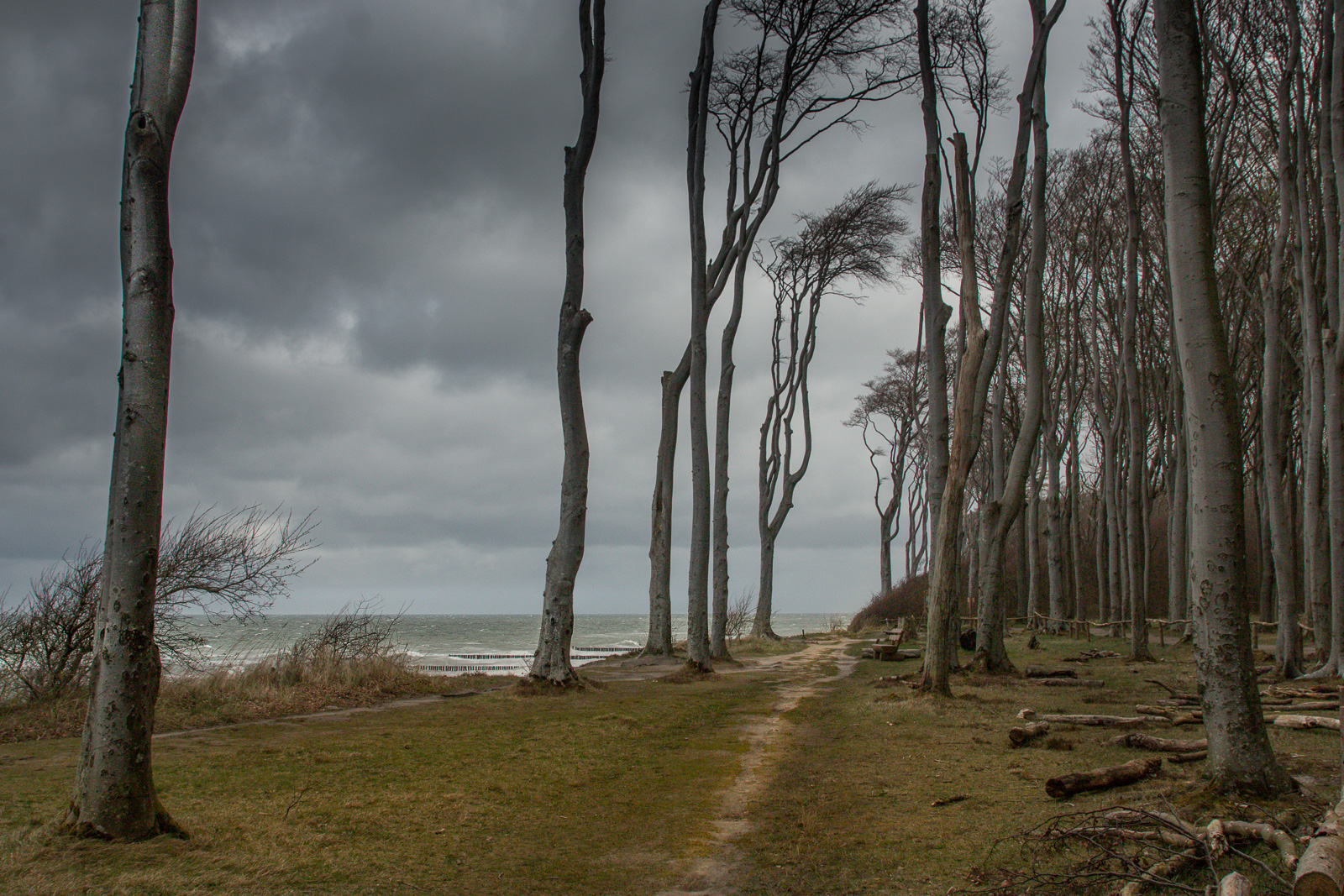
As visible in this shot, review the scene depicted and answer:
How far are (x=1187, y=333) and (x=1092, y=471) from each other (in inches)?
1435

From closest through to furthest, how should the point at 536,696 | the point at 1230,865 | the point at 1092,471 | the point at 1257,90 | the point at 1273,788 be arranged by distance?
the point at 1230,865, the point at 1273,788, the point at 536,696, the point at 1257,90, the point at 1092,471

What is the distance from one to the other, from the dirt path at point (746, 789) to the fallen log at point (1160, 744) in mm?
2487

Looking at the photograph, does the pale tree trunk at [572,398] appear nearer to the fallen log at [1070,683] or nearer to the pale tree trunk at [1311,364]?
the fallen log at [1070,683]

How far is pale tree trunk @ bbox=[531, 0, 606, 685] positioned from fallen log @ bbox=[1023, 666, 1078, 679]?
6.22m

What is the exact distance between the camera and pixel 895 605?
32.8m

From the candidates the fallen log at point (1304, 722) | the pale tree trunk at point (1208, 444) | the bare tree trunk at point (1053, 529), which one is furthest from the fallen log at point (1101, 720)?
the bare tree trunk at point (1053, 529)

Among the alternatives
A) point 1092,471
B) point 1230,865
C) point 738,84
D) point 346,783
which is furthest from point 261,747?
point 1092,471

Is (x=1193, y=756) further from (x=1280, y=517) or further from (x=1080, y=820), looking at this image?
(x=1280, y=517)

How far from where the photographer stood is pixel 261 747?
6250 mm

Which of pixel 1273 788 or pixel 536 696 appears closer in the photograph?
pixel 1273 788

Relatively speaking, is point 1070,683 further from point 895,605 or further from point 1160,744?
point 895,605

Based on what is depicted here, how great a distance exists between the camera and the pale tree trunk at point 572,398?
10.4 meters

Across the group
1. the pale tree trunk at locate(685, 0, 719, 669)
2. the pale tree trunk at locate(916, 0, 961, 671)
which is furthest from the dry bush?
the pale tree trunk at locate(916, 0, 961, 671)

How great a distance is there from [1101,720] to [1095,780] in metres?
2.88
